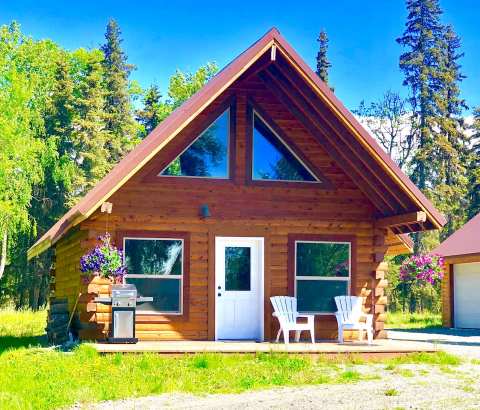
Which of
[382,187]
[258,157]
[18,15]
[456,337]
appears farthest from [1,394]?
[18,15]

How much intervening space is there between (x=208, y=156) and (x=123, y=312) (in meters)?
3.36

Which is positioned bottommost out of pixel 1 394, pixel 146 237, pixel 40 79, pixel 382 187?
pixel 1 394

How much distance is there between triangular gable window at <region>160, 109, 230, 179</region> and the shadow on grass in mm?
4063

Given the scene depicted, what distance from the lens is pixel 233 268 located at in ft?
47.8

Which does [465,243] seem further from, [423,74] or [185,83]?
[185,83]

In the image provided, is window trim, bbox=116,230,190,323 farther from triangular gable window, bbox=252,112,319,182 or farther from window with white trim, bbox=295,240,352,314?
window with white trim, bbox=295,240,352,314

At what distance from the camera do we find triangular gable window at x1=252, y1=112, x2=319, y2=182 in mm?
14781

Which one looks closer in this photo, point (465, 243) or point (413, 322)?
point (465, 243)

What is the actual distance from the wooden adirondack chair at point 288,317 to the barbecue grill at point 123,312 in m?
2.52

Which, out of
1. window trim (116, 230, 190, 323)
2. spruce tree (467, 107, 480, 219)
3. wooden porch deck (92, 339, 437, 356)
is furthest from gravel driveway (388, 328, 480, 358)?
spruce tree (467, 107, 480, 219)

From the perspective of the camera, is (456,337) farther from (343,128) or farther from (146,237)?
(146,237)

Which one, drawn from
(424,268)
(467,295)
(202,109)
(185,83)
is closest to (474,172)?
(467,295)

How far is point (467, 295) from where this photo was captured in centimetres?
2361

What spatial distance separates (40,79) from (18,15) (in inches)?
153
